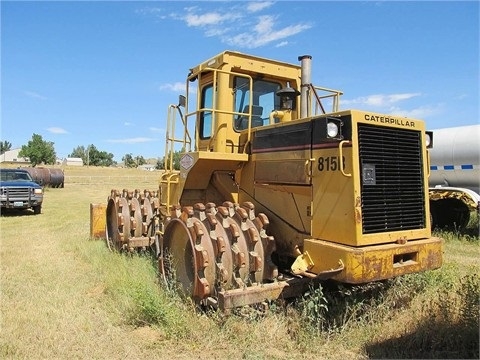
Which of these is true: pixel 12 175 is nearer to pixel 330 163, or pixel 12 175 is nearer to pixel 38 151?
pixel 330 163

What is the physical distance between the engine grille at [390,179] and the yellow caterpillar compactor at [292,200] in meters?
0.01

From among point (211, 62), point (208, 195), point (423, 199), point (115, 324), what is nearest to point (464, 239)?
point (423, 199)

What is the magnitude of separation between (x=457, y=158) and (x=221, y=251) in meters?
8.60

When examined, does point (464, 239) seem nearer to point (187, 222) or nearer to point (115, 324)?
point (187, 222)

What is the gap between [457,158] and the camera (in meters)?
10.8

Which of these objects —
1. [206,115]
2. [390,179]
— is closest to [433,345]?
[390,179]

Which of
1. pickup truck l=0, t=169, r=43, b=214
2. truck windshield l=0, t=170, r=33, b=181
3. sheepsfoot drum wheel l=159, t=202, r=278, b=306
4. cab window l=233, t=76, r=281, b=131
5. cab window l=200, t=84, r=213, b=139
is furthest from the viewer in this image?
truck windshield l=0, t=170, r=33, b=181

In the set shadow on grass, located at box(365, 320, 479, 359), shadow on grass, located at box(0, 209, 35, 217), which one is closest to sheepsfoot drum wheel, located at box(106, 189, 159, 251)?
shadow on grass, located at box(365, 320, 479, 359)

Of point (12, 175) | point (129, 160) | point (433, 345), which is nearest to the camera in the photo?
point (433, 345)

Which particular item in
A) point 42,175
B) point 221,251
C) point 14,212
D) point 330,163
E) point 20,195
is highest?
point 42,175

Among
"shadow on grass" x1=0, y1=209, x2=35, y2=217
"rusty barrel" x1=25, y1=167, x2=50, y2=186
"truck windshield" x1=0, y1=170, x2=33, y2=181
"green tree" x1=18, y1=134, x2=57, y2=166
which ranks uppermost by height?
"green tree" x1=18, y1=134, x2=57, y2=166

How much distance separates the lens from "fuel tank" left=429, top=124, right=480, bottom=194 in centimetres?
1044

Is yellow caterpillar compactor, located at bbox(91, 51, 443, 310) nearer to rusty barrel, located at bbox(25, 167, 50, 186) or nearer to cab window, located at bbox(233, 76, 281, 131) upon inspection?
cab window, located at bbox(233, 76, 281, 131)

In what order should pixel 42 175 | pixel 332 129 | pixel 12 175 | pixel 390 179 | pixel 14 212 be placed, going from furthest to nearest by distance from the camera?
pixel 42 175, pixel 12 175, pixel 14 212, pixel 390 179, pixel 332 129
